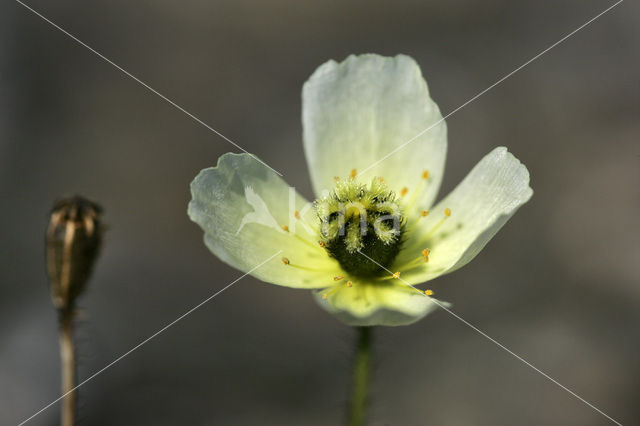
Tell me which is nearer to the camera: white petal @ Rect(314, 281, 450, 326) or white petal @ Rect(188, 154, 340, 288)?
white petal @ Rect(314, 281, 450, 326)

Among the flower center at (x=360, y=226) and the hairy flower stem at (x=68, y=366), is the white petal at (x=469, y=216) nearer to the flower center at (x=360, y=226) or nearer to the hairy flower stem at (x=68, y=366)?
the flower center at (x=360, y=226)

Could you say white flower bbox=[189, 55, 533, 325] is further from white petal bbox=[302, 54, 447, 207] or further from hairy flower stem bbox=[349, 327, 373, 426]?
hairy flower stem bbox=[349, 327, 373, 426]

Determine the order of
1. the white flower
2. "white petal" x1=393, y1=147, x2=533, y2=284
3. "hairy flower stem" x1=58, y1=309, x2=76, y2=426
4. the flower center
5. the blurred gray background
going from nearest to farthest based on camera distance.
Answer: "hairy flower stem" x1=58, y1=309, x2=76, y2=426
"white petal" x1=393, y1=147, x2=533, y2=284
the white flower
the flower center
the blurred gray background

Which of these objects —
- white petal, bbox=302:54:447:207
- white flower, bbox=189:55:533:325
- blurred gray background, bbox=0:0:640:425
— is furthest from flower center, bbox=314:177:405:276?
blurred gray background, bbox=0:0:640:425

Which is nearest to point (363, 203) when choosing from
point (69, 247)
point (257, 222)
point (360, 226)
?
point (360, 226)

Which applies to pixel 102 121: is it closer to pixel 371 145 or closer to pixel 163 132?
pixel 163 132

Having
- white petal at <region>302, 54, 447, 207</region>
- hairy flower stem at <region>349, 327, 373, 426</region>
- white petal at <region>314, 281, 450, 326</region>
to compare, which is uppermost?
white petal at <region>302, 54, 447, 207</region>

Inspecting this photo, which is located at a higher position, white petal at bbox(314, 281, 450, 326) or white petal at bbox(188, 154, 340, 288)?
white petal at bbox(188, 154, 340, 288)
